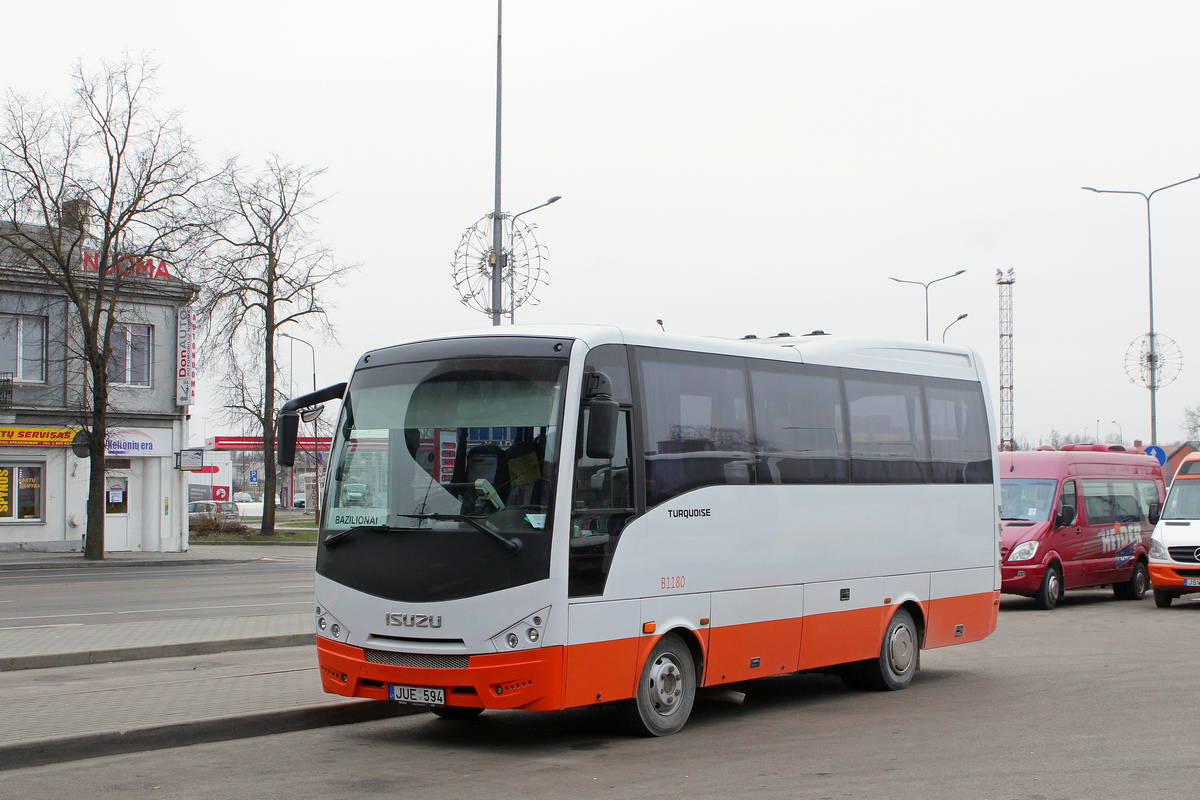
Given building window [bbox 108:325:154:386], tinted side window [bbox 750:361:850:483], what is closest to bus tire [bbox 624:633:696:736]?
tinted side window [bbox 750:361:850:483]

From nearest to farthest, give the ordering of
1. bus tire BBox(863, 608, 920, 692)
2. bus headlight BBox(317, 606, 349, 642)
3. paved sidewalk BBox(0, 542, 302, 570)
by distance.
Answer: bus headlight BBox(317, 606, 349, 642) < bus tire BBox(863, 608, 920, 692) < paved sidewalk BBox(0, 542, 302, 570)

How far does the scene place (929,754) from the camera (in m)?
7.95

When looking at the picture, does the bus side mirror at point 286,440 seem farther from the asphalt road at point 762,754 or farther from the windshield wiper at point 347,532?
the asphalt road at point 762,754

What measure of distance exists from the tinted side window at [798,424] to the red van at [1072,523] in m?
10.2

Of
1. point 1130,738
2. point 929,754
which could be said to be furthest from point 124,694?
point 1130,738

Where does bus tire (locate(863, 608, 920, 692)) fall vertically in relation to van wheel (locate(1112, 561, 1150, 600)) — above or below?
above

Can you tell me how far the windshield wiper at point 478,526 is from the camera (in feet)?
25.8

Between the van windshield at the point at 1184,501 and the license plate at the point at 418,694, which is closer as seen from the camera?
the license plate at the point at 418,694

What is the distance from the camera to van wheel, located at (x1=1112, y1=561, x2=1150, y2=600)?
22.2 m

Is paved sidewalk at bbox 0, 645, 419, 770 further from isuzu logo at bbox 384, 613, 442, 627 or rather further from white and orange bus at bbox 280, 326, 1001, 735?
isuzu logo at bbox 384, 613, 442, 627

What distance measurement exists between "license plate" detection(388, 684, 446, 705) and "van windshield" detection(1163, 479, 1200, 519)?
617 inches

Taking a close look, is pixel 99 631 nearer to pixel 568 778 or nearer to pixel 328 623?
pixel 328 623

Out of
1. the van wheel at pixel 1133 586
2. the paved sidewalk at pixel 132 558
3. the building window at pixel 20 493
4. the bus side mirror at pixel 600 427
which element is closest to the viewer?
the bus side mirror at pixel 600 427

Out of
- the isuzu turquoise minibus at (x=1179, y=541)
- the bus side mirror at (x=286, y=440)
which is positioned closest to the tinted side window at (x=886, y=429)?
the bus side mirror at (x=286, y=440)
